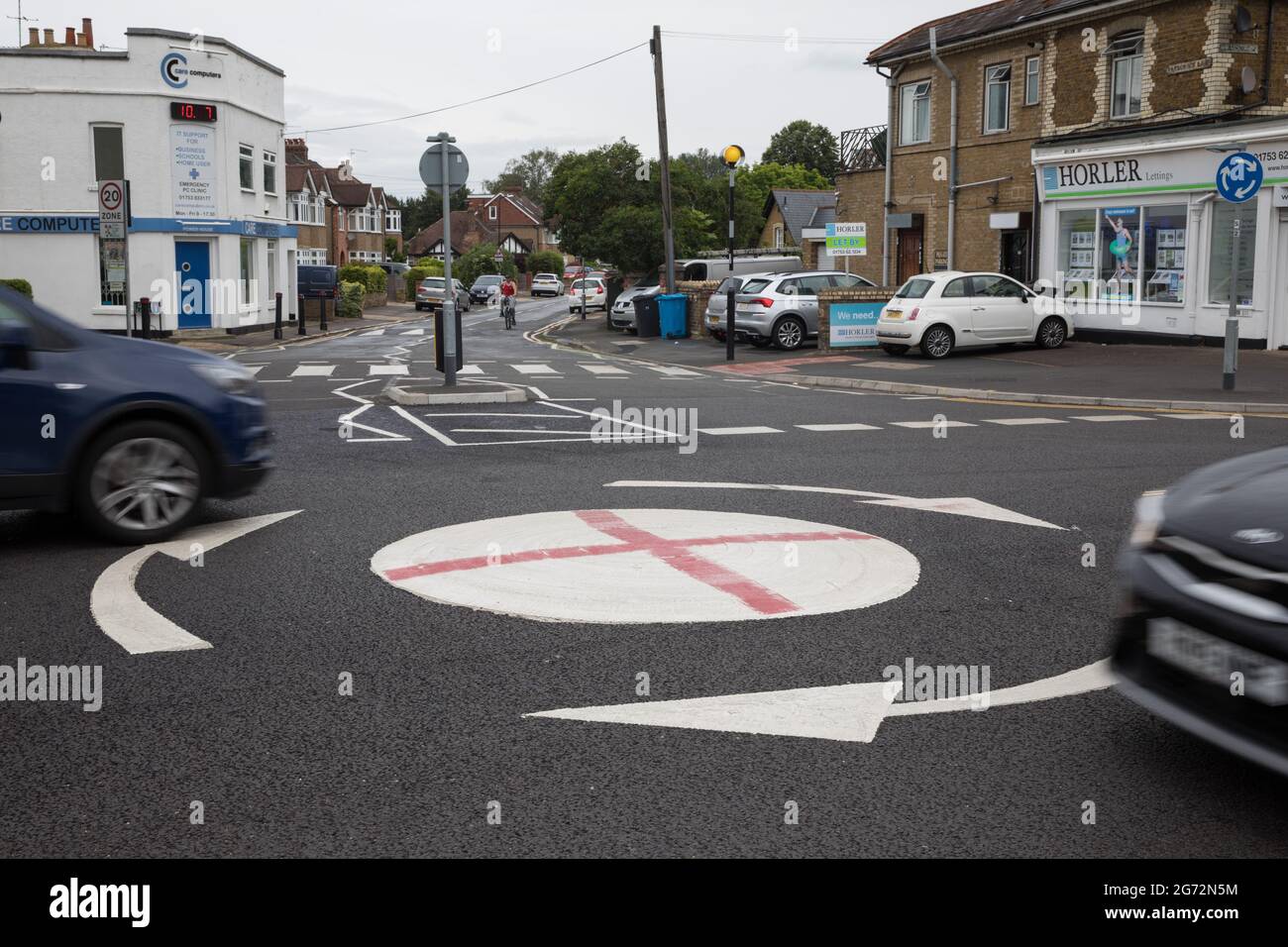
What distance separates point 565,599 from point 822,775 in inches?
95.4

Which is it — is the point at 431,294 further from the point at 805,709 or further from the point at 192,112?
the point at 805,709

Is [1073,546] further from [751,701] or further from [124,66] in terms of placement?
[124,66]

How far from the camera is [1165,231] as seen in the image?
2603 centimetres

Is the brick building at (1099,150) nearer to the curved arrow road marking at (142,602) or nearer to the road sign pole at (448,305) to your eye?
the road sign pole at (448,305)

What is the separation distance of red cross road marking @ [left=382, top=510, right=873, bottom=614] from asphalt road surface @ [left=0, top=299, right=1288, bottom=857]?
0.12 ft

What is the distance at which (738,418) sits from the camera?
1523 centimetres

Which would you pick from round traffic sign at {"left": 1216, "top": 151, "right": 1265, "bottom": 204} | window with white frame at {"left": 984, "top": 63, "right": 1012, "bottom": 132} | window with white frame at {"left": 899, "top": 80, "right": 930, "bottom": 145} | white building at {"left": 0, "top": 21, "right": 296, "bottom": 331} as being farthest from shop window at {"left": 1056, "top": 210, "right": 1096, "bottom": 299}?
white building at {"left": 0, "top": 21, "right": 296, "bottom": 331}

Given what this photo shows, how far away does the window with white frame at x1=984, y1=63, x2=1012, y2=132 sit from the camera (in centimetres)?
3114

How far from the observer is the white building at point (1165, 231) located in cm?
2316

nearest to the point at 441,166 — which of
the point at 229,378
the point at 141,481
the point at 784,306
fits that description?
the point at 229,378

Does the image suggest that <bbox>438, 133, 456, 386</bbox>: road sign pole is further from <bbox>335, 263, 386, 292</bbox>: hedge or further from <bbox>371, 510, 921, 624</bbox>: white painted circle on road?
<bbox>335, 263, 386, 292</bbox>: hedge

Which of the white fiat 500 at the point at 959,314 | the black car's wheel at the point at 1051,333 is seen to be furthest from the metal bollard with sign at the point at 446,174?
the black car's wheel at the point at 1051,333

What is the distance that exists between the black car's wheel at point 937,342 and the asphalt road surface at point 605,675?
1387cm
